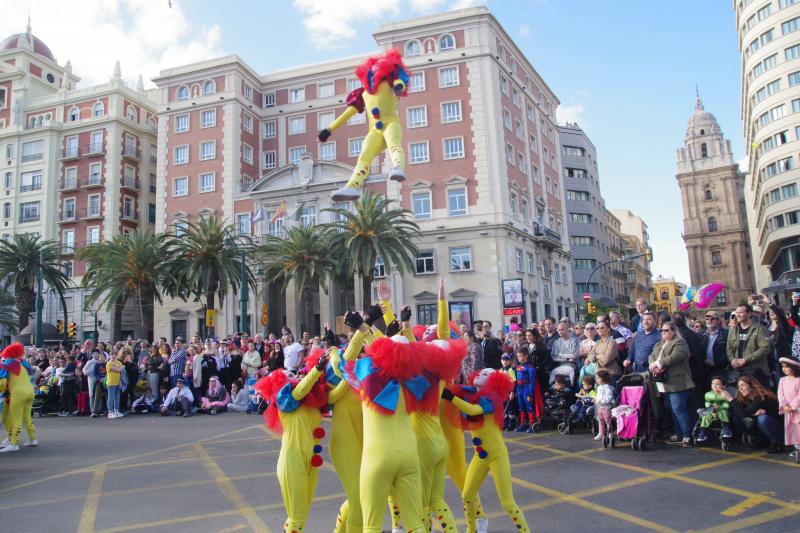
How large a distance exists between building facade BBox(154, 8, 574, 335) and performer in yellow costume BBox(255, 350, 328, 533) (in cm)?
3137

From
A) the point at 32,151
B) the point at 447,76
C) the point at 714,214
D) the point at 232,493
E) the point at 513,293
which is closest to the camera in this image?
the point at 232,493

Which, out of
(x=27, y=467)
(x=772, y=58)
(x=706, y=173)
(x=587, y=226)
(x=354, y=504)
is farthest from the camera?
(x=706, y=173)

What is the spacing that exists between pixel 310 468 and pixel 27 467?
6.95 meters

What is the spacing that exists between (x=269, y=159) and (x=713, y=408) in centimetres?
4382

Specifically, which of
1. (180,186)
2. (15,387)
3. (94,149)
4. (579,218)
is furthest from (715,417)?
(579,218)

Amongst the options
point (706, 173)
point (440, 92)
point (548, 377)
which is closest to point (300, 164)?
point (440, 92)

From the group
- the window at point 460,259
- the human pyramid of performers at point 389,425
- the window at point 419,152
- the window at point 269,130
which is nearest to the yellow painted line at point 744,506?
the human pyramid of performers at point 389,425

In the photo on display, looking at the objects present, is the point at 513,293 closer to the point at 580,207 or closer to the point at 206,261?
the point at 206,261

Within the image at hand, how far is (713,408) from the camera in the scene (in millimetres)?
9312

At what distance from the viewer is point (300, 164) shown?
42.7 m

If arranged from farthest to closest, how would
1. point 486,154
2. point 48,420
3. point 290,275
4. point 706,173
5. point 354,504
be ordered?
point 706,173 → point 486,154 → point 290,275 → point 48,420 → point 354,504

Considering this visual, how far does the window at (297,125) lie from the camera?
47.8 meters

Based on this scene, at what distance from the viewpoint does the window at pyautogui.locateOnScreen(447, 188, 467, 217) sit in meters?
39.9

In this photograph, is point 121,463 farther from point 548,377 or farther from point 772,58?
point 772,58
